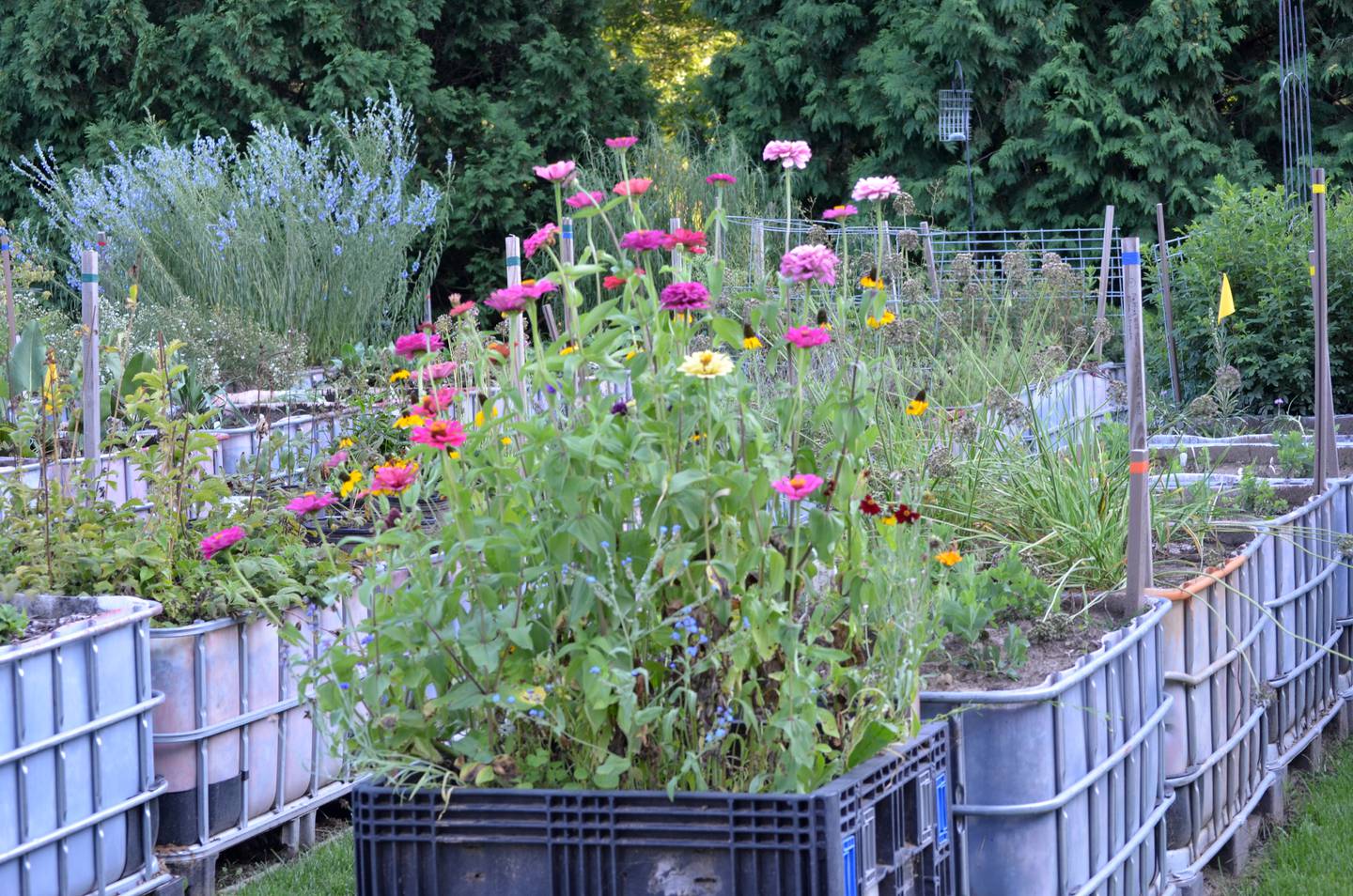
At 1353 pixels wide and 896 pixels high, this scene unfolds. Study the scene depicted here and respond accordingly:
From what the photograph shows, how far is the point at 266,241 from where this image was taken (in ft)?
25.2

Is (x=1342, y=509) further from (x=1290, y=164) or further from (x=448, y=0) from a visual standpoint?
(x=448, y=0)

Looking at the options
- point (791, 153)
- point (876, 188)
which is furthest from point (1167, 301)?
point (791, 153)

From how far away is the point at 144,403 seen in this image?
2855 millimetres

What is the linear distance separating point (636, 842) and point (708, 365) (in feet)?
1.75

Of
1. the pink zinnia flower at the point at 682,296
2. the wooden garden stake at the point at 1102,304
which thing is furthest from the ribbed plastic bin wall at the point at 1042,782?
the wooden garden stake at the point at 1102,304

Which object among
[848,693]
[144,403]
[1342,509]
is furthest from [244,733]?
[1342,509]

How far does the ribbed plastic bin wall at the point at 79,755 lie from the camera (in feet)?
7.20

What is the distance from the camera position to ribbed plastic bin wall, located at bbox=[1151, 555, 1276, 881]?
2562 millimetres

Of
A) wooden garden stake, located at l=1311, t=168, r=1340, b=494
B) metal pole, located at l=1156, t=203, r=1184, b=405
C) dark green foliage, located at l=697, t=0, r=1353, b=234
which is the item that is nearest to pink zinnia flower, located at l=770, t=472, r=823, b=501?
wooden garden stake, located at l=1311, t=168, r=1340, b=494

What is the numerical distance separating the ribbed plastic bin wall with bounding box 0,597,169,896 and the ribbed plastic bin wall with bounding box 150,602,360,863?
13 centimetres

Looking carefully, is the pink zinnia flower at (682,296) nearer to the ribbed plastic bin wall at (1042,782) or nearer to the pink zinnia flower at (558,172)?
the pink zinnia flower at (558,172)

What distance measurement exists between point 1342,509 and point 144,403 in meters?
2.85

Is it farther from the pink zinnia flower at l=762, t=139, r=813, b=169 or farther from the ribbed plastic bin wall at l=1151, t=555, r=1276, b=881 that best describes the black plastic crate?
the ribbed plastic bin wall at l=1151, t=555, r=1276, b=881

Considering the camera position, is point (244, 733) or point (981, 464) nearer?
point (244, 733)
